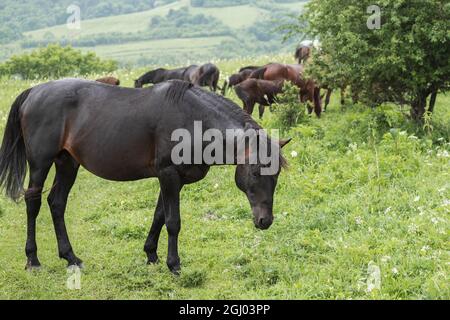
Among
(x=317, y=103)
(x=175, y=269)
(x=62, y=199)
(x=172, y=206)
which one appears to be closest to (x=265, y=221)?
(x=172, y=206)

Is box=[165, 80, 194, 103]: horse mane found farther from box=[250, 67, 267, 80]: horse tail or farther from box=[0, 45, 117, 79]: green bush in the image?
box=[0, 45, 117, 79]: green bush

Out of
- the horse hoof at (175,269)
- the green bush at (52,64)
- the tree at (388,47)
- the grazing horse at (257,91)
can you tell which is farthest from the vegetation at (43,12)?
the horse hoof at (175,269)

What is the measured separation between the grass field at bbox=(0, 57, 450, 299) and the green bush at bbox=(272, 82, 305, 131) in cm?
111

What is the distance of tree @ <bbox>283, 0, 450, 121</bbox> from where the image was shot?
1061 centimetres

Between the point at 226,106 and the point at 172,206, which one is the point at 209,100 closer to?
the point at 226,106

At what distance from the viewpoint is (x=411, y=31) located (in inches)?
420

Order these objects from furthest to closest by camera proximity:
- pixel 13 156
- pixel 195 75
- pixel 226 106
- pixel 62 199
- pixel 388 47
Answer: pixel 195 75 < pixel 388 47 < pixel 13 156 < pixel 62 199 < pixel 226 106

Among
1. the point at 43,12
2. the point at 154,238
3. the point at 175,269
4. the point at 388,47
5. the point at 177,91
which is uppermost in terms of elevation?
the point at 177,91

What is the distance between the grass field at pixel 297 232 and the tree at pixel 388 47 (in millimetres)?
654

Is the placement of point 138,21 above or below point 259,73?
below

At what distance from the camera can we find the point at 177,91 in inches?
275

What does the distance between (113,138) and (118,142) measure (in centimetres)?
9

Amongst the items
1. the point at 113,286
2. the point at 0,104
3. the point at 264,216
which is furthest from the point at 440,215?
the point at 0,104

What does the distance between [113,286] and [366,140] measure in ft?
19.7
